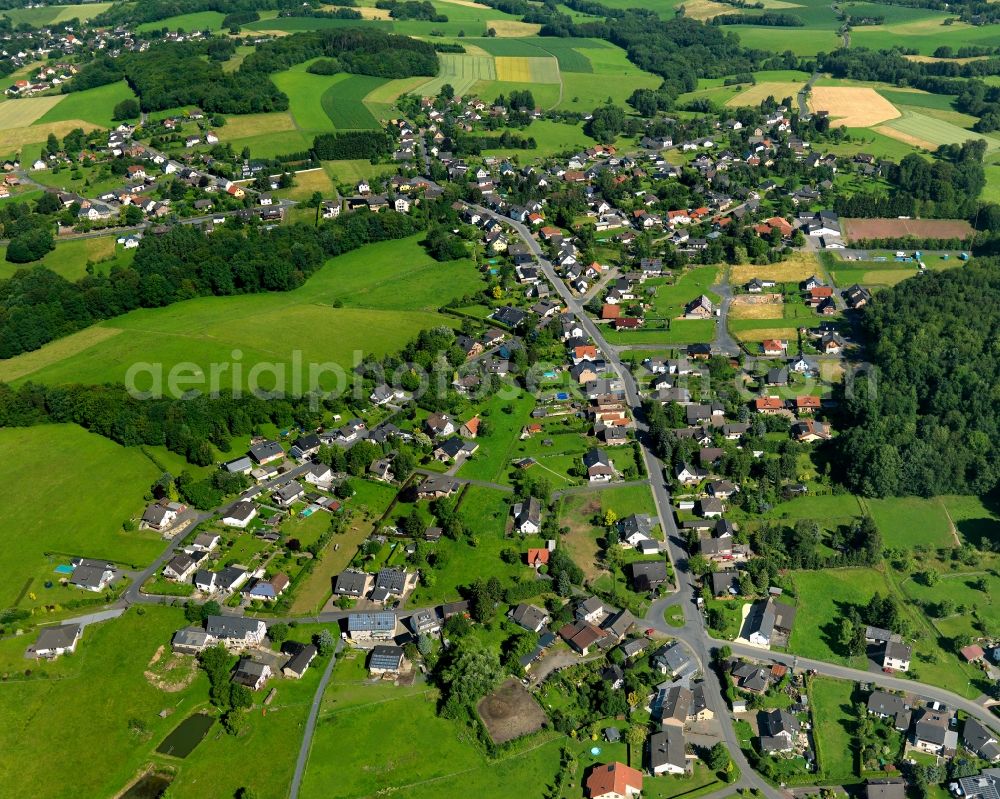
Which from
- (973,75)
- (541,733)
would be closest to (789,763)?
(541,733)

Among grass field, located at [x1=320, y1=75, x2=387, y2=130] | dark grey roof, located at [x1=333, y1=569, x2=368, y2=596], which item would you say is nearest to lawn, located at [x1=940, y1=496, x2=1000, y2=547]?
dark grey roof, located at [x1=333, y1=569, x2=368, y2=596]

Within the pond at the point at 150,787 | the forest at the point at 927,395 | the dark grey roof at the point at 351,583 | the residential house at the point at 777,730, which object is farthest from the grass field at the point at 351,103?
the residential house at the point at 777,730

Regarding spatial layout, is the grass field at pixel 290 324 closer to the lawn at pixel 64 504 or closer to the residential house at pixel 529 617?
the lawn at pixel 64 504

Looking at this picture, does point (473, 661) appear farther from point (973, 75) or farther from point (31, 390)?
point (973, 75)

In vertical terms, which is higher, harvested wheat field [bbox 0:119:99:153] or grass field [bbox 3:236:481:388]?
harvested wheat field [bbox 0:119:99:153]

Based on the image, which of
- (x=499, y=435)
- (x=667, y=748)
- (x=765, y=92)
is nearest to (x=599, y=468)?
(x=499, y=435)

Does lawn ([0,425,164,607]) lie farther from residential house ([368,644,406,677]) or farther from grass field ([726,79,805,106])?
grass field ([726,79,805,106])
